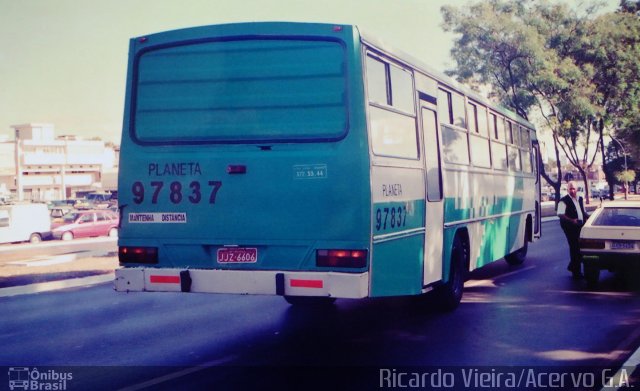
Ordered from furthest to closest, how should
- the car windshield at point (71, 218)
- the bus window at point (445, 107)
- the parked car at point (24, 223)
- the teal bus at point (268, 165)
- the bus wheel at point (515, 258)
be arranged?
the car windshield at point (71, 218) < the parked car at point (24, 223) < the bus wheel at point (515, 258) < the bus window at point (445, 107) < the teal bus at point (268, 165)

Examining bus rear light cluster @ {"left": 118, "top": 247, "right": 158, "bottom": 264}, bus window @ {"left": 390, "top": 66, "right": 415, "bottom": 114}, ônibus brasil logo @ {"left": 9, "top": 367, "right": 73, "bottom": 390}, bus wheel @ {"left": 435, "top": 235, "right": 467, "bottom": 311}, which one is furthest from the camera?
bus wheel @ {"left": 435, "top": 235, "right": 467, "bottom": 311}

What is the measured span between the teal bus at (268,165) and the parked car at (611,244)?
533 cm

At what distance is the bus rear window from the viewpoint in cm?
702

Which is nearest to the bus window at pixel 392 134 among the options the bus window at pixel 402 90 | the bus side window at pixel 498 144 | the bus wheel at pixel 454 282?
the bus window at pixel 402 90

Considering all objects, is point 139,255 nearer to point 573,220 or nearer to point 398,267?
point 398,267

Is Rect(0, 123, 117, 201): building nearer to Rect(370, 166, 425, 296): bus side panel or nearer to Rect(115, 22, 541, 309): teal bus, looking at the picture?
Rect(115, 22, 541, 309): teal bus

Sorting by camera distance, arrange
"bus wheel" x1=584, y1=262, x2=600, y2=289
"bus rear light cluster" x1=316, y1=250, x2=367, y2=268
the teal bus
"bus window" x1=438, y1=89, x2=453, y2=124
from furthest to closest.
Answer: "bus wheel" x1=584, y1=262, x2=600, y2=289
"bus window" x1=438, y1=89, x2=453, y2=124
the teal bus
"bus rear light cluster" x1=316, y1=250, x2=367, y2=268

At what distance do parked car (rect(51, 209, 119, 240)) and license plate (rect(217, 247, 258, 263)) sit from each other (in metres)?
33.0

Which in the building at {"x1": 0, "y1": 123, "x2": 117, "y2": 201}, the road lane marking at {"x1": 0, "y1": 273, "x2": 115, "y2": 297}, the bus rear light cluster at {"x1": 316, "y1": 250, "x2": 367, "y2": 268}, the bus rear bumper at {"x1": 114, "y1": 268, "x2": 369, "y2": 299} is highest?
the building at {"x1": 0, "y1": 123, "x2": 117, "y2": 201}

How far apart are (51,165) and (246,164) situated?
101 m

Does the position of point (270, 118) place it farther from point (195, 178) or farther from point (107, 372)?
point (107, 372)

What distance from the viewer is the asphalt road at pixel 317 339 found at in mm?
6617

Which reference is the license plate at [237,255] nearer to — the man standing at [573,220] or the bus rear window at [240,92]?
the bus rear window at [240,92]

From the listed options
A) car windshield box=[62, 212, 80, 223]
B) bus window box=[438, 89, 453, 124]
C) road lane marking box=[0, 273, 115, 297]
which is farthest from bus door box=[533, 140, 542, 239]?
car windshield box=[62, 212, 80, 223]
